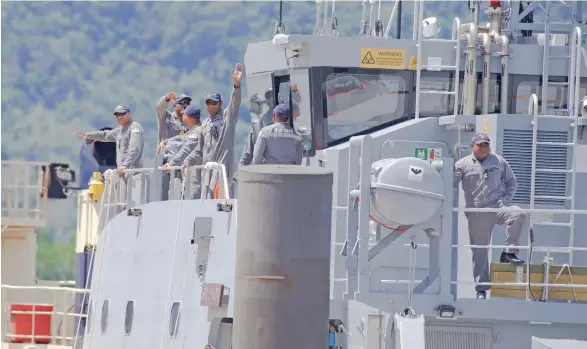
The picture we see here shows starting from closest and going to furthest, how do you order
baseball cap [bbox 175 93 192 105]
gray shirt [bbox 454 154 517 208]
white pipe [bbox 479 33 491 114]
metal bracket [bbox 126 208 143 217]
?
gray shirt [bbox 454 154 517 208]
white pipe [bbox 479 33 491 114]
metal bracket [bbox 126 208 143 217]
baseball cap [bbox 175 93 192 105]

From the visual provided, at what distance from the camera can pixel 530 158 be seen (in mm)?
17406

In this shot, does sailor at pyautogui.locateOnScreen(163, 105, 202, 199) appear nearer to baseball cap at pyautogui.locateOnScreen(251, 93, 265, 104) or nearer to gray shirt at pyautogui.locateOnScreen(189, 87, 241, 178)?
gray shirt at pyautogui.locateOnScreen(189, 87, 241, 178)

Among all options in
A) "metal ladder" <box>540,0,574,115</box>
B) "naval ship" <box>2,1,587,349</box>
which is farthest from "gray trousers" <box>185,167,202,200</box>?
"metal ladder" <box>540,0,574,115</box>

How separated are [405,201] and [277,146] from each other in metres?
2.59

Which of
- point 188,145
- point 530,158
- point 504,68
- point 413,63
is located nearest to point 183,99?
point 188,145

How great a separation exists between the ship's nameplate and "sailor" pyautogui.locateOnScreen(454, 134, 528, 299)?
2.56 metres

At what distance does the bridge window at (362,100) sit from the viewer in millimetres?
18031

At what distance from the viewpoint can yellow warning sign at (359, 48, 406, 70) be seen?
1816 cm

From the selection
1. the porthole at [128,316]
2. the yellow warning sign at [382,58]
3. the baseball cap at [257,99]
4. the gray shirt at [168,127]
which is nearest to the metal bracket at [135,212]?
the porthole at [128,316]

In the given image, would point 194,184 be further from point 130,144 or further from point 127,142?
point 127,142

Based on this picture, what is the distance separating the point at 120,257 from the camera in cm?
1916

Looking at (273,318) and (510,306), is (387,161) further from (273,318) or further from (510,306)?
(273,318)

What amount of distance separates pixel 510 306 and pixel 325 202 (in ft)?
10.1

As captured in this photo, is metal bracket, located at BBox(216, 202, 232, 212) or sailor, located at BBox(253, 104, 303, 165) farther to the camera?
sailor, located at BBox(253, 104, 303, 165)
